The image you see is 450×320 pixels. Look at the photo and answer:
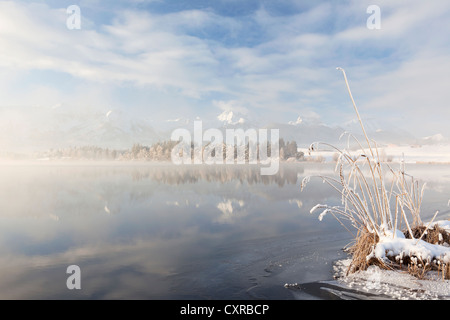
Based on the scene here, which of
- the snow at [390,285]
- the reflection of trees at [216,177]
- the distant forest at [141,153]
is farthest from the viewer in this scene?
the distant forest at [141,153]

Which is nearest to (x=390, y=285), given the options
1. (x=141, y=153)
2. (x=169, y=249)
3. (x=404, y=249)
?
(x=404, y=249)

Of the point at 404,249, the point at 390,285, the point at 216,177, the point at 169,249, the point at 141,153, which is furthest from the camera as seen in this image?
the point at 141,153

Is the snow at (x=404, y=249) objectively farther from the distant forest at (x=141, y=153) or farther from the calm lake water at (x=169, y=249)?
the distant forest at (x=141, y=153)

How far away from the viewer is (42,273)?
244 inches

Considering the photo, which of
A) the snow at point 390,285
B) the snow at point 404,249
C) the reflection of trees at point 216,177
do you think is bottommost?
the snow at point 390,285

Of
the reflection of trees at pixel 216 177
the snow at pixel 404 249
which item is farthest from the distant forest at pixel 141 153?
the snow at pixel 404 249

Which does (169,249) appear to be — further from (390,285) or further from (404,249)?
(404,249)

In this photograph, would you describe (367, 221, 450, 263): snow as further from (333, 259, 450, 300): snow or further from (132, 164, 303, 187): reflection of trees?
(132, 164, 303, 187): reflection of trees

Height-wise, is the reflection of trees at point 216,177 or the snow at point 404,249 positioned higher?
the reflection of trees at point 216,177

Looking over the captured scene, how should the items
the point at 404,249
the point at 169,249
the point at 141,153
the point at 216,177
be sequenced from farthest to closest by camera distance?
the point at 141,153 → the point at 216,177 → the point at 169,249 → the point at 404,249

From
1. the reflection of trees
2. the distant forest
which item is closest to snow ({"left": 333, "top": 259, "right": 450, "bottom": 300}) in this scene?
the reflection of trees

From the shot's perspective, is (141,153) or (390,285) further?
(141,153)
